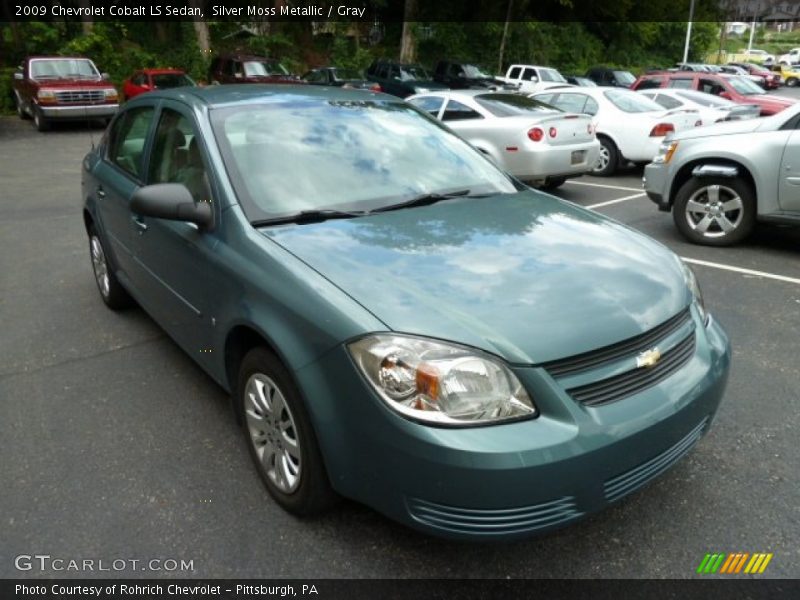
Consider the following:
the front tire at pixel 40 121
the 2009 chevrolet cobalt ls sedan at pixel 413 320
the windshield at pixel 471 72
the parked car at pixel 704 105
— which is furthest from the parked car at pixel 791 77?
the 2009 chevrolet cobalt ls sedan at pixel 413 320

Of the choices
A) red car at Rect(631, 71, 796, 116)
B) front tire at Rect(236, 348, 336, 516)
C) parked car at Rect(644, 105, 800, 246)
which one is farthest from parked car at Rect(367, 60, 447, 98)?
front tire at Rect(236, 348, 336, 516)

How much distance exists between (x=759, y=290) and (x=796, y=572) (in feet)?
11.1

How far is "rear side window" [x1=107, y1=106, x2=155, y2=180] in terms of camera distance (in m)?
3.90

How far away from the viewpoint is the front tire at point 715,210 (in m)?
6.25

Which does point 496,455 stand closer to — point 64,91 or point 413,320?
point 413,320

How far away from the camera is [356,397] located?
2127mm

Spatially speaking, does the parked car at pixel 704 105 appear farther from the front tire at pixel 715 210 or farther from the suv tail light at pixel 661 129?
the front tire at pixel 715 210

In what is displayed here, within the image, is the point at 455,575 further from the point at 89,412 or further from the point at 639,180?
the point at 639,180

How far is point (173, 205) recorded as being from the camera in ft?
9.36

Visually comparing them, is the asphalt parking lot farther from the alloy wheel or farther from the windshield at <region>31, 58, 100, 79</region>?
the windshield at <region>31, 58, 100, 79</region>

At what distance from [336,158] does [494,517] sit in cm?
190

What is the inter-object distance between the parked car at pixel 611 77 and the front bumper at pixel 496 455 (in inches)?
1104

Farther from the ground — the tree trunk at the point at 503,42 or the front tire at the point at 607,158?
the tree trunk at the point at 503,42

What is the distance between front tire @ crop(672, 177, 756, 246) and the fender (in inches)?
4.1
